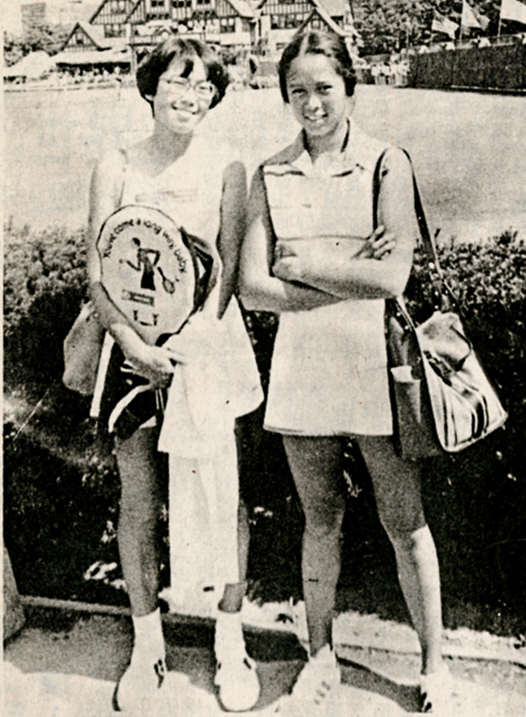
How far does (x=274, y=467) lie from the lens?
147 inches

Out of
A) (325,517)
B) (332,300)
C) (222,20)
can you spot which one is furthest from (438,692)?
(222,20)

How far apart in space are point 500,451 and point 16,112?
2.30 meters

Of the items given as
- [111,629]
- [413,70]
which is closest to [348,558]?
[111,629]

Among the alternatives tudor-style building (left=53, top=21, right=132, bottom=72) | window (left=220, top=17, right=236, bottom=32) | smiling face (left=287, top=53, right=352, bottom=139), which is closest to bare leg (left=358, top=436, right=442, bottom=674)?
smiling face (left=287, top=53, right=352, bottom=139)

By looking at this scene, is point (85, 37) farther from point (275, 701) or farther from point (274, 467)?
point (275, 701)

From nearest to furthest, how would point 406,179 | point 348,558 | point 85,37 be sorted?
1. point 406,179
2. point 348,558
3. point 85,37

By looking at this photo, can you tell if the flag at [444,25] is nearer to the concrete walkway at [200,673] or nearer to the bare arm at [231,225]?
the bare arm at [231,225]

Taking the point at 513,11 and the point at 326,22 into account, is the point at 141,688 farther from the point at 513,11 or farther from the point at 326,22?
the point at 513,11

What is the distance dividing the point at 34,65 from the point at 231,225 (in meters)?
1.13

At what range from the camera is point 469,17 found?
11.7 ft

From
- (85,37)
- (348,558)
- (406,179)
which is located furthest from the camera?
(85,37)

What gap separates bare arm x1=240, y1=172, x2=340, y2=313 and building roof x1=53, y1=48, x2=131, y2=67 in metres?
0.81

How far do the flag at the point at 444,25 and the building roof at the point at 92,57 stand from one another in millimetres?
1177

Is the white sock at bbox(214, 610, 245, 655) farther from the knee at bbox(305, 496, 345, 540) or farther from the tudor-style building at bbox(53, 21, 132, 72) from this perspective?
the tudor-style building at bbox(53, 21, 132, 72)
